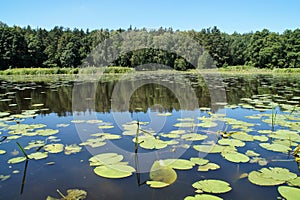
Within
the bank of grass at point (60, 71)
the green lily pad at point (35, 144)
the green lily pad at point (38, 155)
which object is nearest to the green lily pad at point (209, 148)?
the green lily pad at point (38, 155)

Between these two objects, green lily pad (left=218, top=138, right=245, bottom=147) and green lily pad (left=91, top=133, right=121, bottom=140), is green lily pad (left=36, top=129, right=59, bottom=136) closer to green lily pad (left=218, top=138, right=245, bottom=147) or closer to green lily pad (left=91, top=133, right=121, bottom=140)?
green lily pad (left=91, top=133, right=121, bottom=140)

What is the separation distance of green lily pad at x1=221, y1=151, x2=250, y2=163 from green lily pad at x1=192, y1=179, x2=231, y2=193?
25.2 inches

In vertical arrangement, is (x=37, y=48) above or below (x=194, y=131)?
above

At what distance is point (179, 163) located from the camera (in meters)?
2.79

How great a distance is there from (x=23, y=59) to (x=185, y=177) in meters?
42.5

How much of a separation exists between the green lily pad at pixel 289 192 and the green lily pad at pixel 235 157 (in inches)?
28.4

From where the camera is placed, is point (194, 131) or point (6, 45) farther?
point (6, 45)

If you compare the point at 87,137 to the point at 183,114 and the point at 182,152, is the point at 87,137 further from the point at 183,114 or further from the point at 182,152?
the point at 183,114

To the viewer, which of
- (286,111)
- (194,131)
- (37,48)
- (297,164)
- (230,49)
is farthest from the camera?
(230,49)

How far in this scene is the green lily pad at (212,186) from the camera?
217cm

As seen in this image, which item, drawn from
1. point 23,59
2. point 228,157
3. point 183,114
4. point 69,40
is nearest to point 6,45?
point 23,59

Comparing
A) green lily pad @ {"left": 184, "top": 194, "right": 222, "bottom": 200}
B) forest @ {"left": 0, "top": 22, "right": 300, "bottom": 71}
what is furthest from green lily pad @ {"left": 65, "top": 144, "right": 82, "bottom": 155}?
forest @ {"left": 0, "top": 22, "right": 300, "bottom": 71}

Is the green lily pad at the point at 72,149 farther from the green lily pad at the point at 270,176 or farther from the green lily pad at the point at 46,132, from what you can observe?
the green lily pad at the point at 270,176

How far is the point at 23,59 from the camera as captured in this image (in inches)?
1532
